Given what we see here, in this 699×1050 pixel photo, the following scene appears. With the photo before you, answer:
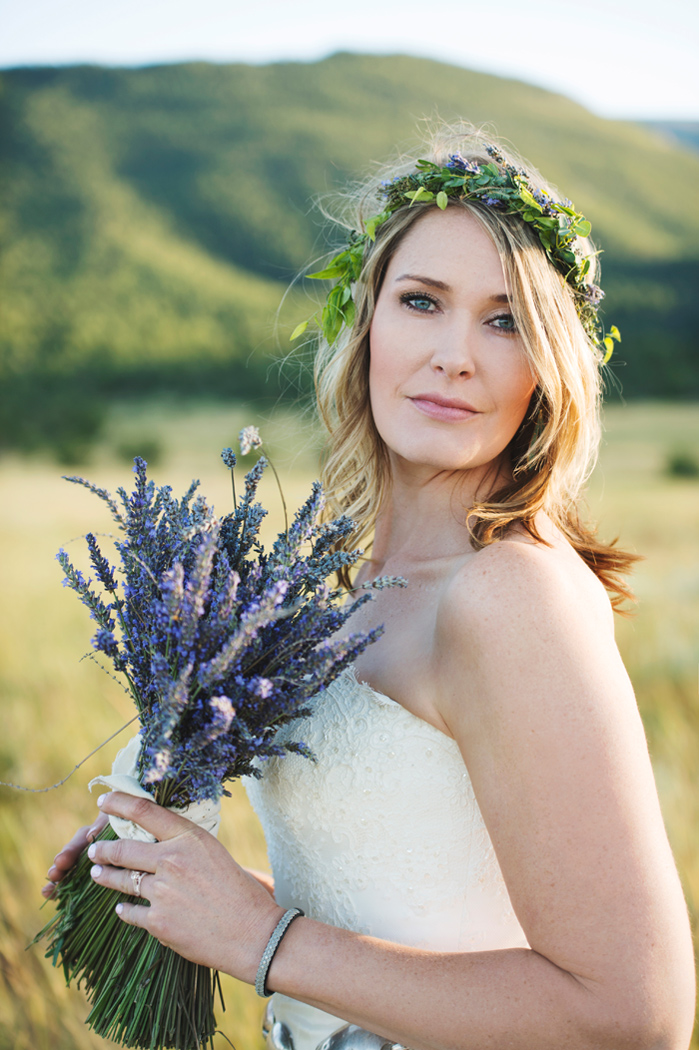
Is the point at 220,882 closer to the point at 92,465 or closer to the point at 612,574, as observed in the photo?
the point at 612,574

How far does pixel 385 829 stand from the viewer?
6.13ft

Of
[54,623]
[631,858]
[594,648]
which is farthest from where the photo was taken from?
[54,623]

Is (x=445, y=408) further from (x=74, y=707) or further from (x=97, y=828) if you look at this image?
(x=74, y=707)

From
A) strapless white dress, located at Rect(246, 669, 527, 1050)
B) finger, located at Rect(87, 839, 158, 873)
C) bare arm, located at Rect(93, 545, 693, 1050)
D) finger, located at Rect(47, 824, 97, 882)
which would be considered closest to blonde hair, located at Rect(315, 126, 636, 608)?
bare arm, located at Rect(93, 545, 693, 1050)

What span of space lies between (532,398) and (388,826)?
1.37m

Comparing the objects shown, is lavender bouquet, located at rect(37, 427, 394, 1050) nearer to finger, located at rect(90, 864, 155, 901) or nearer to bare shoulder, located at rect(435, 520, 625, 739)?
finger, located at rect(90, 864, 155, 901)

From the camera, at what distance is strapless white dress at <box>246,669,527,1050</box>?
1.82 m

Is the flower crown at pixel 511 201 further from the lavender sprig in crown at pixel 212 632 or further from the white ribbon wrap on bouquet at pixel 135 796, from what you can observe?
the white ribbon wrap on bouquet at pixel 135 796

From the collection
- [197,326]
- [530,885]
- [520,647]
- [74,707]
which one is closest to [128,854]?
[530,885]

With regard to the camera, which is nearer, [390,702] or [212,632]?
[212,632]

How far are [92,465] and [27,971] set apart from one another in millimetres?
27719

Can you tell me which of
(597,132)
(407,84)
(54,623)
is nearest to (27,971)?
(54,623)

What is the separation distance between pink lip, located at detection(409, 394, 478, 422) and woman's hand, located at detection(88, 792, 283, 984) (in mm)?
1281

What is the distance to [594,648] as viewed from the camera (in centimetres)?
154
